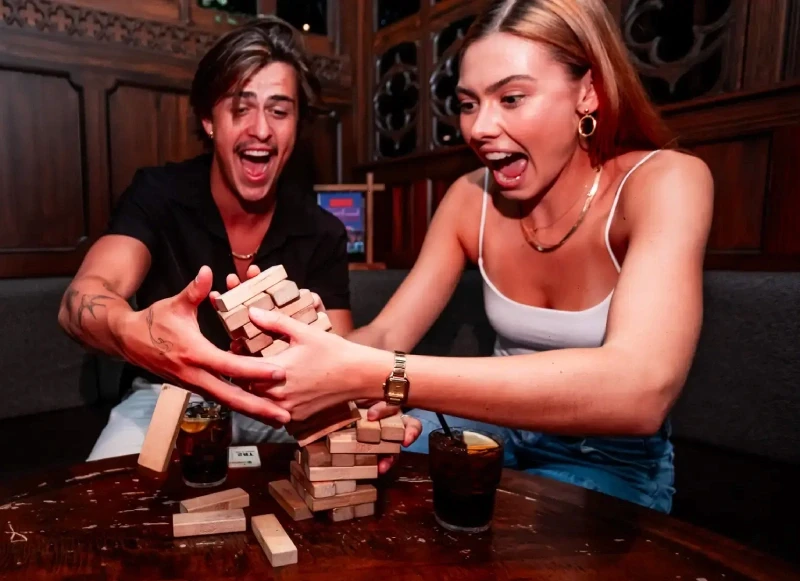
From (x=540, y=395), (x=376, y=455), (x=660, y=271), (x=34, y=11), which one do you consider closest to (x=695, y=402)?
(x=660, y=271)

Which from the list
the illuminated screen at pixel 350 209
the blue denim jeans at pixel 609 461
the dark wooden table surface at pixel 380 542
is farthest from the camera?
the illuminated screen at pixel 350 209

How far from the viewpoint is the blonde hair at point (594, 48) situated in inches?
51.8

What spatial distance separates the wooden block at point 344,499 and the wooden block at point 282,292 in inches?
12.2

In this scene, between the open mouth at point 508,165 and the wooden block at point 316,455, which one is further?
the open mouth at point 508,165

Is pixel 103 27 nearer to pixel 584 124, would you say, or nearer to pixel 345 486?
pixel 584 124

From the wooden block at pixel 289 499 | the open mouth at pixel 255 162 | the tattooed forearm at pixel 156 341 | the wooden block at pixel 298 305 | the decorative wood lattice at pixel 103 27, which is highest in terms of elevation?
the decorative wood lattice at pixel 103 27

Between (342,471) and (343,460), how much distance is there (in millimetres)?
17

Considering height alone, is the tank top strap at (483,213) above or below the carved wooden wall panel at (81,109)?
below

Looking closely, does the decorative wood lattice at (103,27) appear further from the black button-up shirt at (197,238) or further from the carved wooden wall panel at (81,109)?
the black button-up shirt at (197,238)

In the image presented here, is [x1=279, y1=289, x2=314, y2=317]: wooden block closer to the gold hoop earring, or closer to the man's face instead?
the gold hoop earring

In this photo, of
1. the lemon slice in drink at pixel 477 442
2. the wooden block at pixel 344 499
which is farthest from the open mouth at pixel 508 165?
the wooden block at pixel 344 499

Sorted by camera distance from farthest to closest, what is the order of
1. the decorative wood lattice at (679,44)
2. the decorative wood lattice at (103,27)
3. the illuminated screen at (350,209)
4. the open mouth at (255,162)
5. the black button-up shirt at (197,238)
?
the illuminated screen at (350,209), the decorative wood lattice at (103,27), the decorative wood lattice at (679,44), the open mouth at (255,162), the black button-up shirt at (197,238)

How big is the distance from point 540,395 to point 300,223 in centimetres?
122

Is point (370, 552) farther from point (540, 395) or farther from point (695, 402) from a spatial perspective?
point (695, 402)
